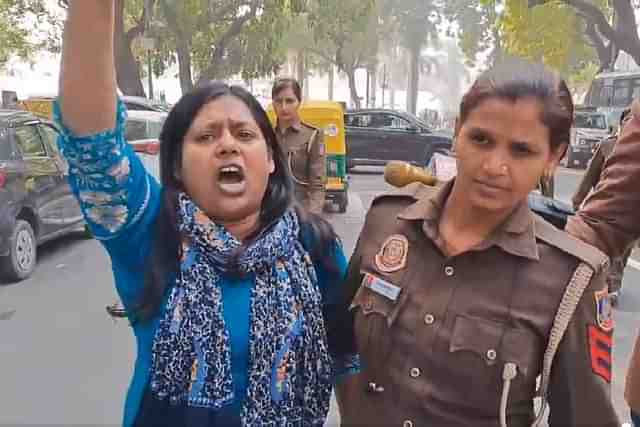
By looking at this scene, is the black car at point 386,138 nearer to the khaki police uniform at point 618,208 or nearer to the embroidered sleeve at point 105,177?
the khaki police uniform at point 618,208

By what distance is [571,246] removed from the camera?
1.37 m

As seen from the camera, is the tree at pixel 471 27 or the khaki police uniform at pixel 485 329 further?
the tree at pixel 471 27

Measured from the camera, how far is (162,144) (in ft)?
5.24

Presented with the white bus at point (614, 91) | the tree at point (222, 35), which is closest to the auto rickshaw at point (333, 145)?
the white bus at point (614, 91)

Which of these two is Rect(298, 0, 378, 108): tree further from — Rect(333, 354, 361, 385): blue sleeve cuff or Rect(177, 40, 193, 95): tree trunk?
Rect(333, 354, 361, 385): blue sleeve cuff

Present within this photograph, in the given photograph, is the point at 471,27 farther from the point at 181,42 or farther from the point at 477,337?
the point at 477,337

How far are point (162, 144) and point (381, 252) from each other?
555 millimetres

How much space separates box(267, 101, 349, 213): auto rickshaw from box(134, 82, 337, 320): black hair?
28.3 feet

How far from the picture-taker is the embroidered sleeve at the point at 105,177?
1.39 metres

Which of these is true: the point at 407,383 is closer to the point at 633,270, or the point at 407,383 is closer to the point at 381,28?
the point at 633,270

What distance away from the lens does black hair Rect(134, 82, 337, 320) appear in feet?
4.87

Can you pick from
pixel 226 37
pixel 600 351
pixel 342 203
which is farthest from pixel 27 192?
pixel 226 37

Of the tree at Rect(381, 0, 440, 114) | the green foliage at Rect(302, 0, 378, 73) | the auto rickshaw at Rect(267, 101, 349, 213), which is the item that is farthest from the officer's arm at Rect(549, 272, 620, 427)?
the tree at Rect(381, 0, 440, 114)

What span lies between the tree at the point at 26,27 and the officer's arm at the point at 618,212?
2316 cm
